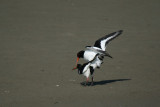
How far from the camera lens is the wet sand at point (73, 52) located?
798 centimetres

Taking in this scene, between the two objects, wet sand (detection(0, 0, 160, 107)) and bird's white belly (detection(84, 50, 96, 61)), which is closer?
wet sand (detection(0, 0, 160, 107))

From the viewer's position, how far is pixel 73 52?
37.9 feet

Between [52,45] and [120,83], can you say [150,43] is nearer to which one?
[52,45]

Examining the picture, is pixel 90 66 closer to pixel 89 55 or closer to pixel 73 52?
pixel 89 55

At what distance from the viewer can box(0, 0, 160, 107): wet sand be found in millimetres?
7980

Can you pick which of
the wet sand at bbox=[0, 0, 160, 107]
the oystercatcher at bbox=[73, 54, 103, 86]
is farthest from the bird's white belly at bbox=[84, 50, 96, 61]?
the wet sand at bbox=[0, 0, 160, 107]

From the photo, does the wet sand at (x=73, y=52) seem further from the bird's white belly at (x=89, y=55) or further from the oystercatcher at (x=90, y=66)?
the bird's white belly at (x=89, y=55)

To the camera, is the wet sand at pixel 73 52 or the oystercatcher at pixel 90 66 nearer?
the wet sand at pixel 73 52

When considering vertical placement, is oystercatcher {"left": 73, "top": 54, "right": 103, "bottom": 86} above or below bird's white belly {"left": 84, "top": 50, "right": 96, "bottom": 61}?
below

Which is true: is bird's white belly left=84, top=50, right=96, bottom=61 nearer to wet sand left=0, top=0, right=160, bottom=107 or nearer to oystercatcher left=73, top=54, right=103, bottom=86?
oystercatcher left=73, top=54, right=103, bottom=86

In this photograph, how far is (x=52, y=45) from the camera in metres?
12.1

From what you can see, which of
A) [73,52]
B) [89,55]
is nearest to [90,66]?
[89,55]

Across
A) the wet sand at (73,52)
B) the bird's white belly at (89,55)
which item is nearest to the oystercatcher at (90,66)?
the bird's white belly at (89,55)

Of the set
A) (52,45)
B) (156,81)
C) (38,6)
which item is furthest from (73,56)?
(38,6)
